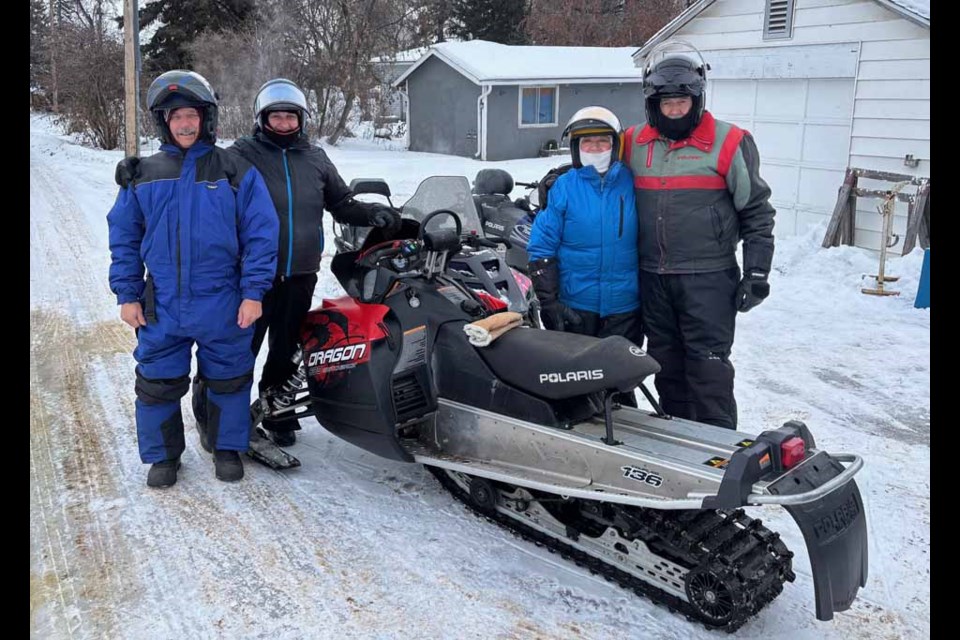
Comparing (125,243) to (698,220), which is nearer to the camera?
(698,220)

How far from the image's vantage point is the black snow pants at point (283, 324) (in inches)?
161

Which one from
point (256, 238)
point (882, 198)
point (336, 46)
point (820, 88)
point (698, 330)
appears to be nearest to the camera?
point (698, 330)

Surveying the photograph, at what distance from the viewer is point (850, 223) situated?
915cm

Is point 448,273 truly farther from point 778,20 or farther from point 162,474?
point 778,20

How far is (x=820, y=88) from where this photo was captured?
9.82 meters

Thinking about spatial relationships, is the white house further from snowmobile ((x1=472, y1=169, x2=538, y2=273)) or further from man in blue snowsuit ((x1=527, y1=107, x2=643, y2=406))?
man in blue snowsuit ((x1=527, y1=107, x2=643, y2=406))

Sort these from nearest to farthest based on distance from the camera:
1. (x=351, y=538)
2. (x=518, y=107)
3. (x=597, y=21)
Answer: (x=351, y=538), (x=518, y=107), (x=597, y=21)

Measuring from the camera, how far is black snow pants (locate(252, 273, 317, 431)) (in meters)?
4.09

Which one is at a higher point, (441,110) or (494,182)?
(441,110)

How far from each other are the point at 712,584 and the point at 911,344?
4.08 meters

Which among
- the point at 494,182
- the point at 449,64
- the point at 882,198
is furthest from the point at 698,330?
the point at 449,64

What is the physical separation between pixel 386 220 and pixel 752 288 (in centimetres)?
170

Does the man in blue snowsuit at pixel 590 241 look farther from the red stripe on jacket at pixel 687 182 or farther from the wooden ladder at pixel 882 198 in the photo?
the wooden ladder at pixel 882 198

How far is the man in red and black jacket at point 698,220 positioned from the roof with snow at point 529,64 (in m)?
17.1
